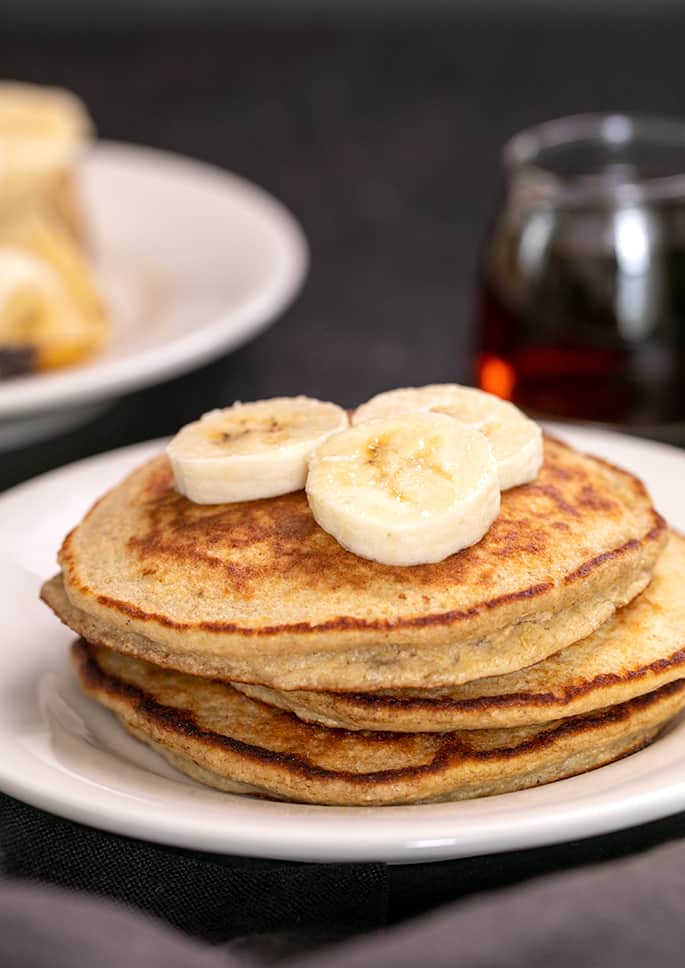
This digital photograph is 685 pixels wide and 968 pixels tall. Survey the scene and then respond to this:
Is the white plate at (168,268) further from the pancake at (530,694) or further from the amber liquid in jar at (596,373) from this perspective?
the pancake at (530,694)

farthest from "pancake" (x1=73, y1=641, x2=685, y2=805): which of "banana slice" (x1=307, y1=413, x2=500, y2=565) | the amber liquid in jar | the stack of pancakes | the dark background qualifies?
the dark background

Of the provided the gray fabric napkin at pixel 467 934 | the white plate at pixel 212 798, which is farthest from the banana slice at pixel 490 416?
the gray fabric napkin at pixel 467 934

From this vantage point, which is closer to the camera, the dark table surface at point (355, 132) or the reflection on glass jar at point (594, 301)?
the reflection on glass jar at point (594, 301)

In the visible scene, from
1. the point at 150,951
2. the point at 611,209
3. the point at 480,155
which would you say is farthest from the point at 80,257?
the point at 150,951

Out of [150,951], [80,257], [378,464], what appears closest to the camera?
[150,951]

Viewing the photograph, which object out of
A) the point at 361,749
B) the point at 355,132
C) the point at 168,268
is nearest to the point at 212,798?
the point at 361,749

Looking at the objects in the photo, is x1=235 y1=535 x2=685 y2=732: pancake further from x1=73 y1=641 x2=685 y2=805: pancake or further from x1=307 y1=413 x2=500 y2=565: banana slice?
x1=307 y1=413 x2=500 y2=565: banana slice

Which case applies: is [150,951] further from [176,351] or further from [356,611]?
[176,351]

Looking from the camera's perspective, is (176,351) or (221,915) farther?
(176,351)
